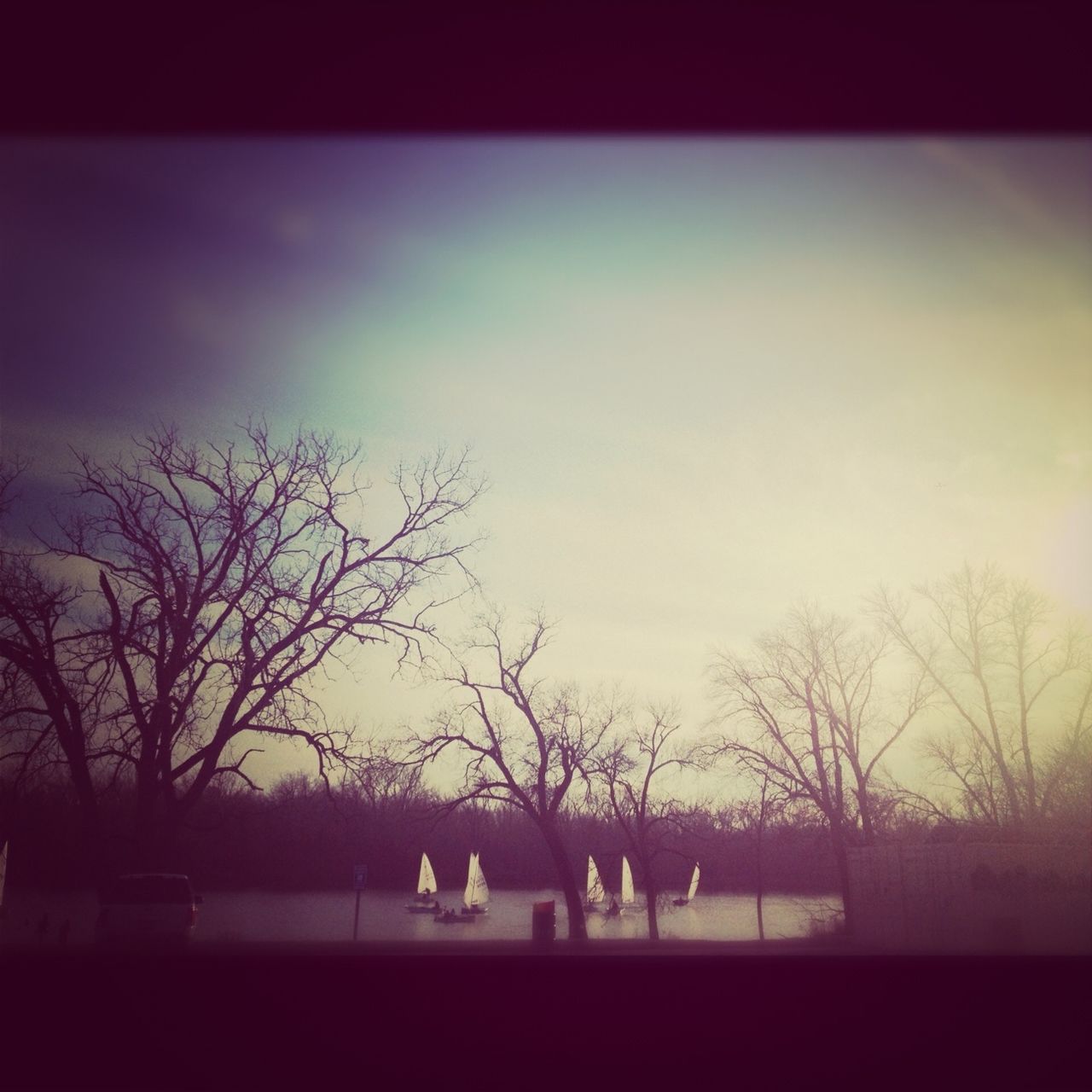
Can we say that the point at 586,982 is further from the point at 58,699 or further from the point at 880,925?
the point at 880,925

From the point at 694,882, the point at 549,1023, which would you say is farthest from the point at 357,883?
the point at 694,882

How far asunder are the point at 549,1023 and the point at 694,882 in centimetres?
1652

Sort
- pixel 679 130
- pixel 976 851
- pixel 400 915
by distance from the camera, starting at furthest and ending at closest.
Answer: pixel 976 851 < pixel 400 915 < pixel 679 130

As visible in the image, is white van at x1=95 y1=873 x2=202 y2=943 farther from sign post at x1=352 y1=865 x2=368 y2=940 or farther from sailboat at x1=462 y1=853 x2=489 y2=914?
sailboat at x1=462 y1=853 x2=489 y2=914

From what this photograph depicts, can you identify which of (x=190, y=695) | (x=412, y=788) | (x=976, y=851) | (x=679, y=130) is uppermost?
(x=679, y=130)

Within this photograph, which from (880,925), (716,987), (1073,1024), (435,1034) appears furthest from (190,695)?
(880,925)

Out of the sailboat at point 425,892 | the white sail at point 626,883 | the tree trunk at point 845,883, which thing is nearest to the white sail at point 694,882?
the white sail at point 626,883

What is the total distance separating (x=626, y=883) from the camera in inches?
973

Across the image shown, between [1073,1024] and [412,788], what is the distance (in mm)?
14701

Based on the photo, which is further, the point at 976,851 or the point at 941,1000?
the point at 976,851

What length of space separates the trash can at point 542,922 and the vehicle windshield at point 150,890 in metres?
7.00

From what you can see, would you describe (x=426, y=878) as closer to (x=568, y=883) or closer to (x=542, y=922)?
(x=542, y=922)

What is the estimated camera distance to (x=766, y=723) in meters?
26.4

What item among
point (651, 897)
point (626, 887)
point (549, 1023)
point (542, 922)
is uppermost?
point (626, 887)
